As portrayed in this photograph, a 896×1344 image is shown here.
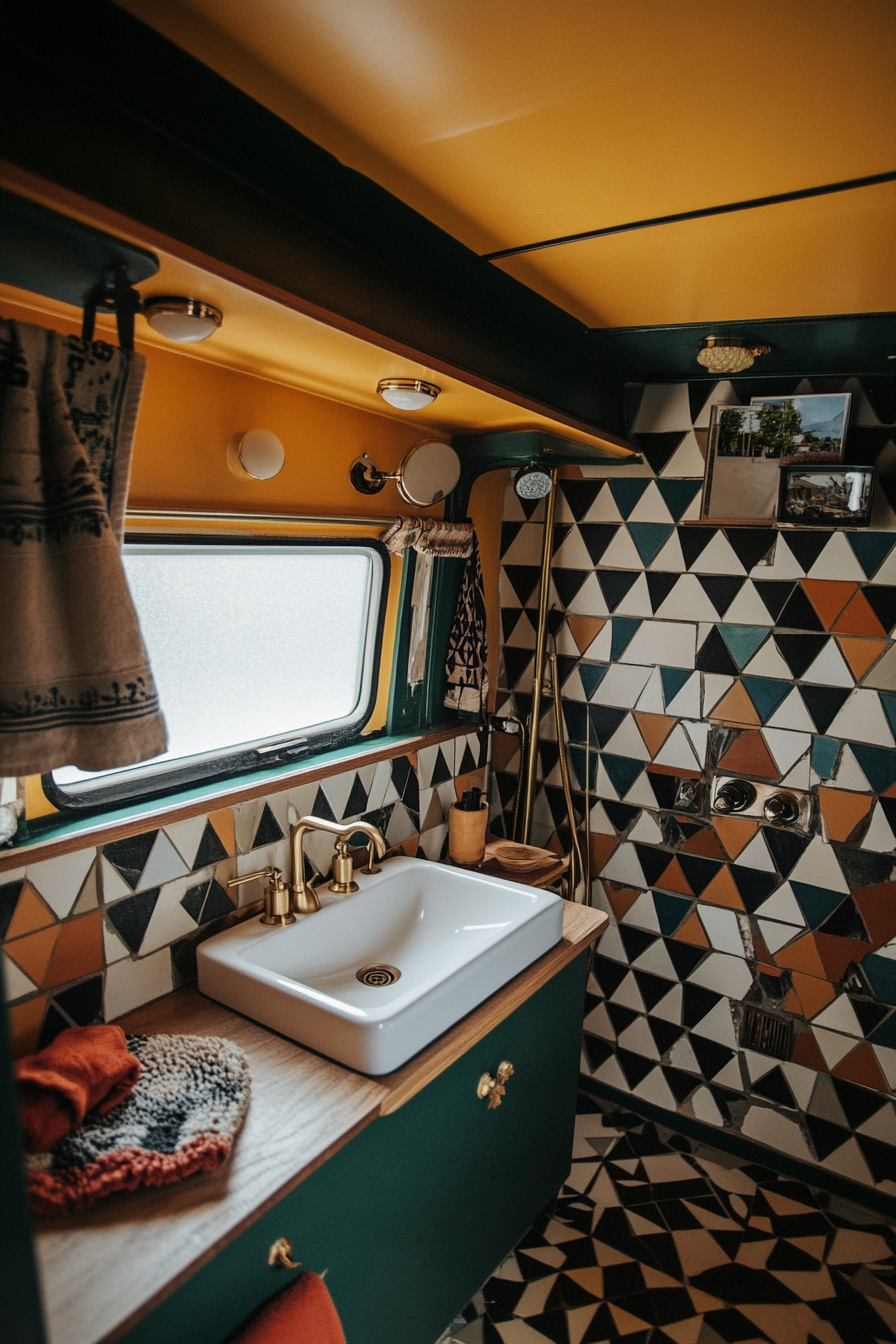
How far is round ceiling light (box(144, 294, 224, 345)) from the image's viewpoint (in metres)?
1.19

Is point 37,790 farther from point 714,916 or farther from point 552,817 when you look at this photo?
point 714,916

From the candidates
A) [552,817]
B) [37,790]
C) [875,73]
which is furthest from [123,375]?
[552,817]

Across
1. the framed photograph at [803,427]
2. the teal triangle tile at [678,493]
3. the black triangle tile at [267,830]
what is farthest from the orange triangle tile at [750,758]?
the black triangle tile at [267,830]

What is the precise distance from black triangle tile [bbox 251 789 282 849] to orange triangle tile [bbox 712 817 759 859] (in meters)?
1.43

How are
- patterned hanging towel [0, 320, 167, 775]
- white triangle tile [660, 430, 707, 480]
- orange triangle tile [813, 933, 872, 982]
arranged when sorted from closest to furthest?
patterned hanging towel [0, 320, 167, 775] → orange triangle tile [813, 933, 872, 982] → white triangle tile [660, 430, 707, 480]

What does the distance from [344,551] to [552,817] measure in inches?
52.4

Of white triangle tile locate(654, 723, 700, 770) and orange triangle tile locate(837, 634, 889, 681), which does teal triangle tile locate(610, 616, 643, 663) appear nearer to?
white triangle tile locate(654, 723, 700, 770)

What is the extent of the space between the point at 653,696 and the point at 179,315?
1936mm

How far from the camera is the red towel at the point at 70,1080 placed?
1.25 m

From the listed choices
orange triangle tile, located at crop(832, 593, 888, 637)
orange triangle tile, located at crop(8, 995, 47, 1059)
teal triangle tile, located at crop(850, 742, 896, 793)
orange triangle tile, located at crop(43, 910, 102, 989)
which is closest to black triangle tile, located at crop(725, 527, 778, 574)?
orange triangle tile, located at crop(832, 593, 888, 637)

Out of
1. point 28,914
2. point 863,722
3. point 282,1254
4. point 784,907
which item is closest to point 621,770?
point 784,907

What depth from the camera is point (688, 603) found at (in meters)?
2.58

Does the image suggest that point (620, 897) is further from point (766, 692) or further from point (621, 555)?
point (621, 555)

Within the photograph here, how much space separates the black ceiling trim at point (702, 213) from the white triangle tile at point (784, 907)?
1967 millimetres
